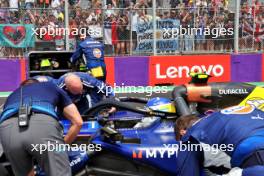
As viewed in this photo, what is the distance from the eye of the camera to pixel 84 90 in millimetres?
5891

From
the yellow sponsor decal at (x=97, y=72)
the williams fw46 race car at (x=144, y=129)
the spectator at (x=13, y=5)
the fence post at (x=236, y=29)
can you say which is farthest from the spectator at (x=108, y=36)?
the williams fw46 race car at (x=144, y=129)

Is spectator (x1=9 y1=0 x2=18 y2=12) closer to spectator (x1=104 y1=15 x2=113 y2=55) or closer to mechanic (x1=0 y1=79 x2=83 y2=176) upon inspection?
spectator (x1=104 y1=15 x2=113 y2=55)

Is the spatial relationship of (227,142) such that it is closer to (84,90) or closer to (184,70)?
(84,90)

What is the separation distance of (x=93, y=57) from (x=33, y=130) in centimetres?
431

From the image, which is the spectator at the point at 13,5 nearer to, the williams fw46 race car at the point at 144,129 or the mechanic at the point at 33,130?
the williams fw46 race car at the point at 144,129

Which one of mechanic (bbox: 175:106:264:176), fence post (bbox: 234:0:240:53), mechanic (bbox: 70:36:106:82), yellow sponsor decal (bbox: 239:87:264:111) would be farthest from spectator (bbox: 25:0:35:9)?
mechanic (bbox: 175:106:264:176)

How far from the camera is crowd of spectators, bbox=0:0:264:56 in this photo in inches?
511

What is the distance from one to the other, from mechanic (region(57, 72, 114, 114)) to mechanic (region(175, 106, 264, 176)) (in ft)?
8.63

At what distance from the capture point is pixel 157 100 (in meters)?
5.14

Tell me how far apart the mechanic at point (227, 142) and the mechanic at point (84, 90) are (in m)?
2.63

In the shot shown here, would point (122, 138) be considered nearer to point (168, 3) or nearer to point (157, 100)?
point (157, 100)

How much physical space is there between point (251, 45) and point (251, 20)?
0.81m

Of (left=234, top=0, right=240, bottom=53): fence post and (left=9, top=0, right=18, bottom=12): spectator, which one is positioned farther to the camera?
(left=234, top=0, right=240, bottom=53): fence post

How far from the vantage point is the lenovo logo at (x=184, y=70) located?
1345 cm
